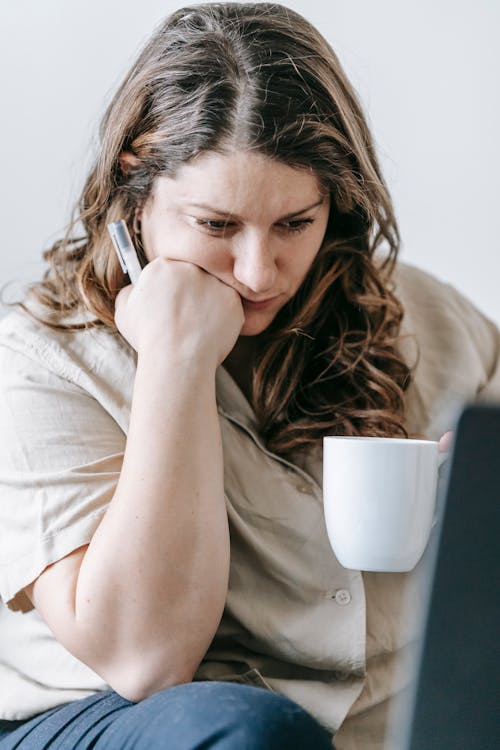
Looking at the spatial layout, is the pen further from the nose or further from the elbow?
the elbow

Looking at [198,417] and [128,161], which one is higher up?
[128,161]

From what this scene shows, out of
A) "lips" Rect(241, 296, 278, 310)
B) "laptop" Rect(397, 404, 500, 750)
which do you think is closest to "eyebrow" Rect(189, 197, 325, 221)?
"lips" Rect(241, 296, 278, 310)

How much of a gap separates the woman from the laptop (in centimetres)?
41

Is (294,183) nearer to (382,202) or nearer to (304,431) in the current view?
(382,202)

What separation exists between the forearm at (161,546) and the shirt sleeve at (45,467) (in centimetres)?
5

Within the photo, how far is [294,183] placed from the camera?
1058 millimetres

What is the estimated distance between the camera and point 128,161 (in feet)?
3.77

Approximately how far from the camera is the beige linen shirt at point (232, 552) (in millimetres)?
1029

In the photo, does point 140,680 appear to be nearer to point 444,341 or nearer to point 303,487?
point 303,487

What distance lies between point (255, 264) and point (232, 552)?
0.33m

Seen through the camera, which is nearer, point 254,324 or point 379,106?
point 254,324

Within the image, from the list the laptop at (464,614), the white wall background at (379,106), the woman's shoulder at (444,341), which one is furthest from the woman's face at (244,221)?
the laptop at (464,614)

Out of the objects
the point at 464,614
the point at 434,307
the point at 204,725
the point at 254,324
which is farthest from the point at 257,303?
the point at 464,614

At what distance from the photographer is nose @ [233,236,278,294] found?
105 centimetres
